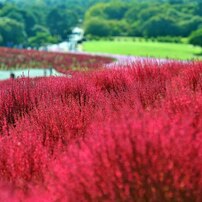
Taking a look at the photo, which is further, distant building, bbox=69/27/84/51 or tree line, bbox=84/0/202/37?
tree line, bbox=84/0/202/37

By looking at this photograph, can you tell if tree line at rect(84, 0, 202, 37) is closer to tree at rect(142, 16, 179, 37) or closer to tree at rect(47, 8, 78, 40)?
tree at rect(142, 16, 179, 37)

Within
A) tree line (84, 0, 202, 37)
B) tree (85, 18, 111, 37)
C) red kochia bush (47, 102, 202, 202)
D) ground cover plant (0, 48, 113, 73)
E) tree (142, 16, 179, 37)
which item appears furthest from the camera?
tree (85, 18, 111, 37)

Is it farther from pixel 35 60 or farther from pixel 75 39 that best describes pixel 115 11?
pixel 35 60

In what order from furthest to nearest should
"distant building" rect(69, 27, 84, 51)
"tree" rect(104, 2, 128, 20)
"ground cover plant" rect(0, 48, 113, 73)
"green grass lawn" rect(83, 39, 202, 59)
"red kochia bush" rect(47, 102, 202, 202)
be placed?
"tree" rect(104, 2, 128, 20) < "distant building" rect(69, 27, 84, 51) < "green grass lawn" rect(83, 39, 202, 59) < "ground cover plant" rect(0, 48, 113, 73) < "red kochia bush" rect(47, 102, 202, 202)

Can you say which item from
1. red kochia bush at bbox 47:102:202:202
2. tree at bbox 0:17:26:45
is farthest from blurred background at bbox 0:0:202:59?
red kochia bush at bbox 47:102:202:202

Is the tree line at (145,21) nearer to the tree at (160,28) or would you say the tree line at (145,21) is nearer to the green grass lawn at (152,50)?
the tree at (160,28)

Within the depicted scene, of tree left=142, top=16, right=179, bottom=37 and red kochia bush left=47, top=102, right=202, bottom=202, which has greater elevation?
red kochia bush left=47, top=102, right=202, bottom=202

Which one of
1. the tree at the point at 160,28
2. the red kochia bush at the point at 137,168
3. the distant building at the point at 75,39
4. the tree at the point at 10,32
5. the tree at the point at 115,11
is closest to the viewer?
the red kochia bush at the point at 137,168

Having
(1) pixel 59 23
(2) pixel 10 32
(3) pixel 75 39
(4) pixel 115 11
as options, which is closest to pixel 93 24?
(3) pixel 75 39

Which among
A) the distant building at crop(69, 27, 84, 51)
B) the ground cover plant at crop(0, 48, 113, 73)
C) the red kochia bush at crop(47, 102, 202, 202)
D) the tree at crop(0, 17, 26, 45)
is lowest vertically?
the distant building at crop(69, 27, 84, 51)

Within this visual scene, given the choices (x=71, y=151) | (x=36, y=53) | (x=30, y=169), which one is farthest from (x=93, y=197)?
(x=36, y=53)

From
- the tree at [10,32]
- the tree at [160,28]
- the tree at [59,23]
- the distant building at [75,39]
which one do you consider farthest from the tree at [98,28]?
the tree at [10,32]

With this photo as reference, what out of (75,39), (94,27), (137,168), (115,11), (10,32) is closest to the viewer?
(137,168)

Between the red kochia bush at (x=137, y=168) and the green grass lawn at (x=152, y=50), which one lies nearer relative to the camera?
the red kochia bush at (x=137, y=168)
